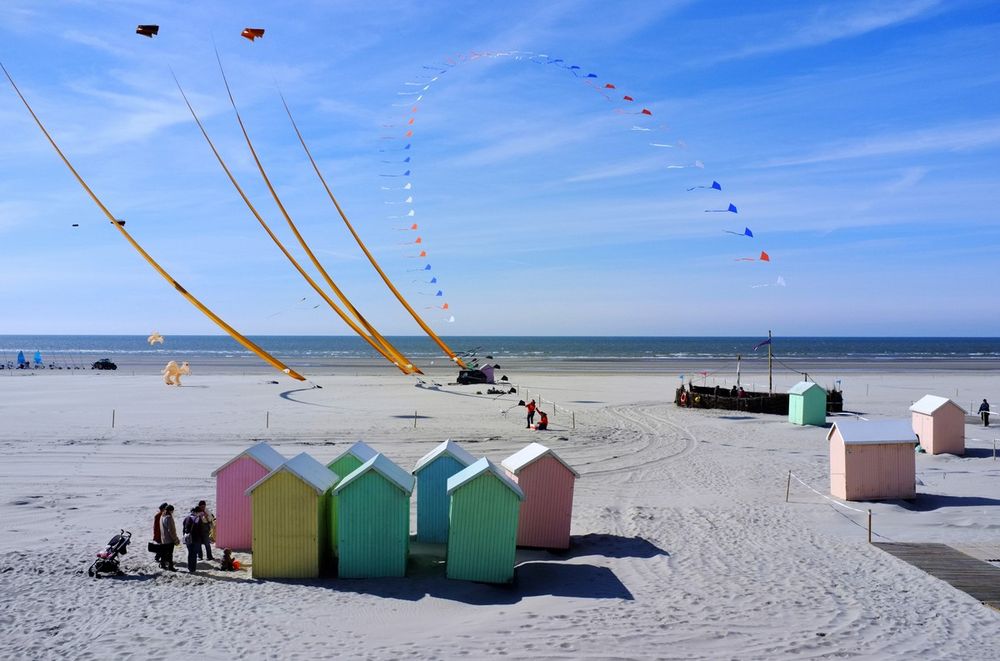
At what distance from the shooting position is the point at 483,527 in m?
10.9

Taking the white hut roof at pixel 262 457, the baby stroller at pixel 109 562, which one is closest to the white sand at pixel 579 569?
the baby stroller at pixel 109 562

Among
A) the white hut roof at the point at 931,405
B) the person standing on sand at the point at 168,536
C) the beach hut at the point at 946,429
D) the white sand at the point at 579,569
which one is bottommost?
the white sand at the point at 579,569

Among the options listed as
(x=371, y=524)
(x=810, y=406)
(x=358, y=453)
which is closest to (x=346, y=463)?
(x=358, y=453)

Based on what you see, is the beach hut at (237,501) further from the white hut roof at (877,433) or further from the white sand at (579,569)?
the white hut roof at (877,433)

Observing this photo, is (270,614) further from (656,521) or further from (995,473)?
(995,473)

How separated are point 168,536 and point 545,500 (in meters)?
5.85

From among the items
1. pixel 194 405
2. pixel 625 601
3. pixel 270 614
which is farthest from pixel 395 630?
pixel 194 405

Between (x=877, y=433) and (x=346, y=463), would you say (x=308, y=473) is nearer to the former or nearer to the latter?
(x=346, y=463)

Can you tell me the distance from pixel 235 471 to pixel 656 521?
757 centimetres

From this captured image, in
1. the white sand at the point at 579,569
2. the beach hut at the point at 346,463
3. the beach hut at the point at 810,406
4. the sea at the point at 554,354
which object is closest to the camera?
Answer: the white sand at the point at 579,569

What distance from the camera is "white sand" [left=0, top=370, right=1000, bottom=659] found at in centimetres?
866

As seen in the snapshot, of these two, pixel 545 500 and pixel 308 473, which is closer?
pixel 308 473

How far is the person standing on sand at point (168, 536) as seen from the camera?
1100 cm

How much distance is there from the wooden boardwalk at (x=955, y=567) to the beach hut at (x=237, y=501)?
10.3 meters
